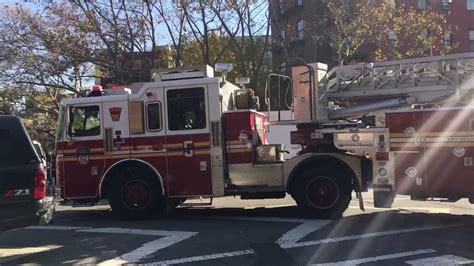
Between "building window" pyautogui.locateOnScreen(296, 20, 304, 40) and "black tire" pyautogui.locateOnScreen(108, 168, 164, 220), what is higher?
"building window" pyautogui.locateOnScreen(296, 20, 304, 40)

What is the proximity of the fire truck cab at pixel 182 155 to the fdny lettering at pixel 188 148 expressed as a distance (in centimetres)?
2

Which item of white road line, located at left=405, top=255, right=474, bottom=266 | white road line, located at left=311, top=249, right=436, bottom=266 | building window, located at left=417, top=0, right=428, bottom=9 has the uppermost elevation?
building window, located at left=417, top=0, right=428, bottom=9

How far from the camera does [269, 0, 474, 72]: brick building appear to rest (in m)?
30.0

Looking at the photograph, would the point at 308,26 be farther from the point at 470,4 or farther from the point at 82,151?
the point at 82,151

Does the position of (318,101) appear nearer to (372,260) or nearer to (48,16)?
(372,260)

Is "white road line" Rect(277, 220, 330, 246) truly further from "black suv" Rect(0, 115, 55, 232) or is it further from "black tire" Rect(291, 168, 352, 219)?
"black suv" Rect(0, 115, 55, 232)

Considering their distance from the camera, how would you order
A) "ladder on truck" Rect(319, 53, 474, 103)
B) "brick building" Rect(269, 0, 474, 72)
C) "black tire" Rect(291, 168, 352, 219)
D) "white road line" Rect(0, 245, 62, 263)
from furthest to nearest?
"brick building" Rect(269, 0, 474, 72) < "black tire" Rect(291, 168, 352, 219) < "ladder on truck" Rect(319, 53, 474, 103) < "white road line" Rect(0, 245, 62, 263)

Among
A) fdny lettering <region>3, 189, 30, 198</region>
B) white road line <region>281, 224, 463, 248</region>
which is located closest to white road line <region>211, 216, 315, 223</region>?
white road line <region>281, 224, 463, 248</region>

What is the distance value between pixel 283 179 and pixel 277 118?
1.58m

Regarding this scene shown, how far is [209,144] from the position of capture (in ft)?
35.6

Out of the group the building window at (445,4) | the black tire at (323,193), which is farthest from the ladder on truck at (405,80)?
the building window at (445,4)

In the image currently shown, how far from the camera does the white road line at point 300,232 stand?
859cm

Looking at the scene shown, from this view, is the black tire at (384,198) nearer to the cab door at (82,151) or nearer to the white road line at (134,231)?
the white road line at (134,231)

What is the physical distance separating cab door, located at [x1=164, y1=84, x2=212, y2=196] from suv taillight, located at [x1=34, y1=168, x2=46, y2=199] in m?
3.80
